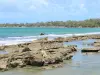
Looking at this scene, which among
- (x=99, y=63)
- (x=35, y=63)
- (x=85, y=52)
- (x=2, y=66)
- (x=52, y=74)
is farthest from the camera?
(x=85, y=52)

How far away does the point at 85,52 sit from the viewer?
34750 millimetres

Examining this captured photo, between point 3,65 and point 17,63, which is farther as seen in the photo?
point 17,63

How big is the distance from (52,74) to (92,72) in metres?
2.88

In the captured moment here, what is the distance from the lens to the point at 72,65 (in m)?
24.6

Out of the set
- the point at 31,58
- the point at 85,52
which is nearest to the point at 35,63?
the point at 31,58

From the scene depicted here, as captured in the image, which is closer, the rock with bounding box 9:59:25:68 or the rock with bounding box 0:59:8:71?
the rock with bounding box 0:59:8:71

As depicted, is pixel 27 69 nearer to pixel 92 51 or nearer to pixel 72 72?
pixel 72 72

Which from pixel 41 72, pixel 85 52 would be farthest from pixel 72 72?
pixel 85 52

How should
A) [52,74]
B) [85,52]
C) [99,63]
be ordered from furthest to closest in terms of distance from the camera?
1. [85,52]
2. [99,63]
3. [52,74]

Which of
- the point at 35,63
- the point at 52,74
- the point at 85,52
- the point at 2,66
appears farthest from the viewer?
the point at 85,52

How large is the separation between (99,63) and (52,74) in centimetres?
636

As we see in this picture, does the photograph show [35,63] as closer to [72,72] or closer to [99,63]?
[72,72]

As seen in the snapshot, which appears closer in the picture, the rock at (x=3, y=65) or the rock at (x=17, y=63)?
the rock at (x=3, y=65)

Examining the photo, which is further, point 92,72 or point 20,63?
point 20,63
